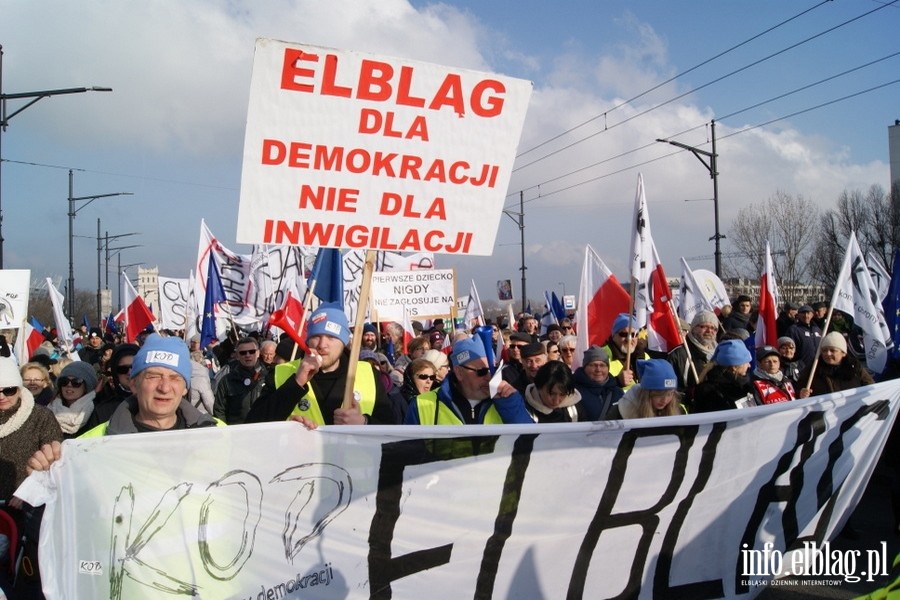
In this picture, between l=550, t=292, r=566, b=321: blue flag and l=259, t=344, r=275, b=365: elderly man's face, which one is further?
l=550, t=292, r=566, b=321: blue flag

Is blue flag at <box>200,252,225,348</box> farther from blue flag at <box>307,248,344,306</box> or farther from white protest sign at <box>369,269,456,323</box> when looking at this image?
blue flag at <box>307,248,344,306</box>

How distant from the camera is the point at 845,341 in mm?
6547

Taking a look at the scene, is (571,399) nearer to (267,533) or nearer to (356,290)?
(267,533)

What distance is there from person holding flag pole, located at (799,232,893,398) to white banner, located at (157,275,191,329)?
44.4 feet

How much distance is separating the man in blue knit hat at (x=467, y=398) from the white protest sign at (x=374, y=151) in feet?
2.00

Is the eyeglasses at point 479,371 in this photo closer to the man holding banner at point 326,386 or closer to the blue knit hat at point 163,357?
the man holding banner at point 326,386

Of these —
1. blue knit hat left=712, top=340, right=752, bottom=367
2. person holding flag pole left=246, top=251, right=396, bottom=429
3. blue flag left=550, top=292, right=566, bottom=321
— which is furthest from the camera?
blue flag left=550, top=292, right=566, bottom=321

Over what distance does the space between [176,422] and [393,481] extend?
97 centimetres

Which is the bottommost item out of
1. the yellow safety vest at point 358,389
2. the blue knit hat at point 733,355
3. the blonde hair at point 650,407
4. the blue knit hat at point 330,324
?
the blonde hair at point 650,407

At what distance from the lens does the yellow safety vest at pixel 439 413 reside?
4.15 m

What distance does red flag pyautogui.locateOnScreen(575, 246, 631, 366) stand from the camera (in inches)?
278

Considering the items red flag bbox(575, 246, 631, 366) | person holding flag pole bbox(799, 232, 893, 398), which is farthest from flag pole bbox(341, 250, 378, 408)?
person holding flag pole bbox(799, 232, 893, 398)

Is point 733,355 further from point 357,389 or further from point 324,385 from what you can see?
point 324,385

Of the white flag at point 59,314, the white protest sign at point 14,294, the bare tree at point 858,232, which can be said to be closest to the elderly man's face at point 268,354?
the white protest sign at point 14,294
